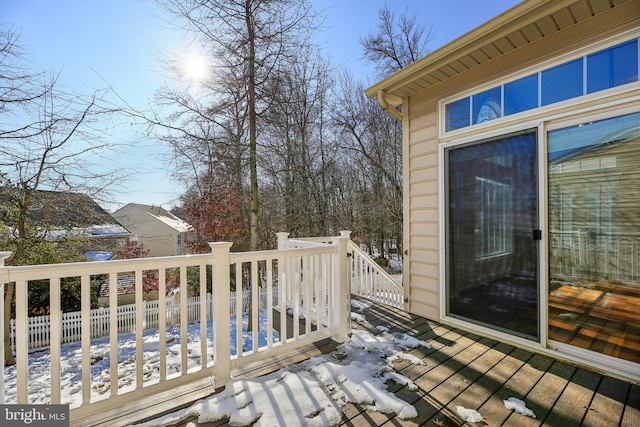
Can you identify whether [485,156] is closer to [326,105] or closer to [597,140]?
[597,140]

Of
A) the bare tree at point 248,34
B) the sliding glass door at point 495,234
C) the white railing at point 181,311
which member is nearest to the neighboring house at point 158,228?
the bare tree at point 248,34

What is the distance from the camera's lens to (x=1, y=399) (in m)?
1.53

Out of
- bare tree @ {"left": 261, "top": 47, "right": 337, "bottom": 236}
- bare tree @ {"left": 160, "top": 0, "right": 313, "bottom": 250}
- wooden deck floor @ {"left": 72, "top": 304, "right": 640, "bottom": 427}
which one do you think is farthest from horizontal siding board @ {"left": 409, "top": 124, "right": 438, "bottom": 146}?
bare tree @ {"left": 261, "top": 47, "right": 337, "bottom": 236}

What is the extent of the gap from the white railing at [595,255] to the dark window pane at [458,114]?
4.63ft

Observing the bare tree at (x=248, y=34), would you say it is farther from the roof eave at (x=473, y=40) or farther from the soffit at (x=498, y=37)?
the soffit at (x=498, y=37)

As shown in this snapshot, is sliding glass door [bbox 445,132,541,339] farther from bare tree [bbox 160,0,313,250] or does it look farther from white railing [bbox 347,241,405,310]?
bare tree [bbox 160,0,313,250]

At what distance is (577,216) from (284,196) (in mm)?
8124

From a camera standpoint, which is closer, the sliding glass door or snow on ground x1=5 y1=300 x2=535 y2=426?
snow on ground x1=5 y1=300 x2=535 y2=426

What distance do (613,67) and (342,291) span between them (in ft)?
9.54

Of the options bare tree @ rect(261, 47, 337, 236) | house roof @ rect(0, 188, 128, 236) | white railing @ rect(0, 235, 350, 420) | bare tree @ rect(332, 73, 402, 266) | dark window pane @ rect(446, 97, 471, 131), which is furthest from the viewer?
bare tree @ rect(332, 73, 402, 266)

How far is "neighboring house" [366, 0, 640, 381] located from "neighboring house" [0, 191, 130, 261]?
679cm

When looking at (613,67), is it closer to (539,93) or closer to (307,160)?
(539,93)

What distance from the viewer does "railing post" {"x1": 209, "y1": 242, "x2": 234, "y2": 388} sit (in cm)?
204

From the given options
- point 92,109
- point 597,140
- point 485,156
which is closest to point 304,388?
point 485,156
